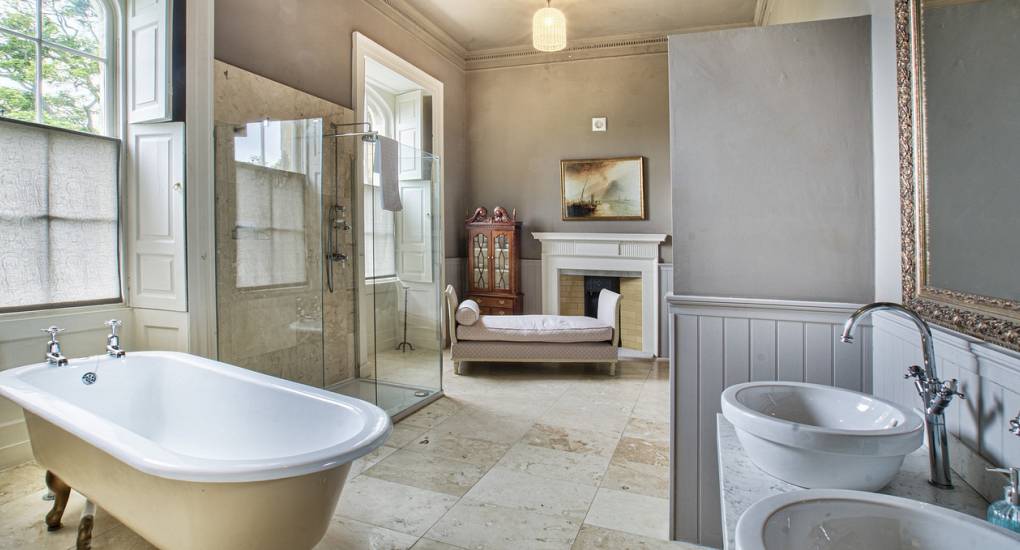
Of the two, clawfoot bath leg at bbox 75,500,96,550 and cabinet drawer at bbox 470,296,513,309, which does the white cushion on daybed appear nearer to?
cabinet drawer at bbox 470,296,513,309

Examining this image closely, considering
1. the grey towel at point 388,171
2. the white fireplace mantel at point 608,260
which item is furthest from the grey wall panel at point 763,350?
the white fireplace mantel at point 608,260

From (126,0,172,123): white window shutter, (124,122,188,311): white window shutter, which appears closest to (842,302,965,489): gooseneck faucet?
(124,122,188,311): white window shutter

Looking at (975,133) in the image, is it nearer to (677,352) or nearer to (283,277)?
(677,352)

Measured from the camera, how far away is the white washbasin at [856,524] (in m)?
0.82

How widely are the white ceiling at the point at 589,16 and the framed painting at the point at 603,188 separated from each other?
129 cm

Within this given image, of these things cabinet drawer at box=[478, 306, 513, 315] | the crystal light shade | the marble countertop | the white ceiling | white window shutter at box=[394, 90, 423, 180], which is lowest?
the marble countertop

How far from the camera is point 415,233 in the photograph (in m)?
3.80

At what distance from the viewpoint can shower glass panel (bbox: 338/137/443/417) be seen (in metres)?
3.58

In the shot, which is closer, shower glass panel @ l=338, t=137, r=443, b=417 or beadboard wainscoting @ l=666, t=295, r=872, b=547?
beadboard wainscoting @ l=666, t=295, r=872, b=547

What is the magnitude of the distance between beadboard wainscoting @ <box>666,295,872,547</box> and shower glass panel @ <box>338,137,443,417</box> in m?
2.04

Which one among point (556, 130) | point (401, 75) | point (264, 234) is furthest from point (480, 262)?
point (264, 234)

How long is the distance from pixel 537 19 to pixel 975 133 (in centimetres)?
373

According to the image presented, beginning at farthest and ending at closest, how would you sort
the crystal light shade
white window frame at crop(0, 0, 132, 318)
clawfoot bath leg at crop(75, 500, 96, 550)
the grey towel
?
the crystal light shade
the grey towel
white window frame at crop(0, 0, 132, 318)
clawfoot bath leg at crop(75, 500, 96, 550)

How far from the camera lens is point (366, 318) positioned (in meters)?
4.27
